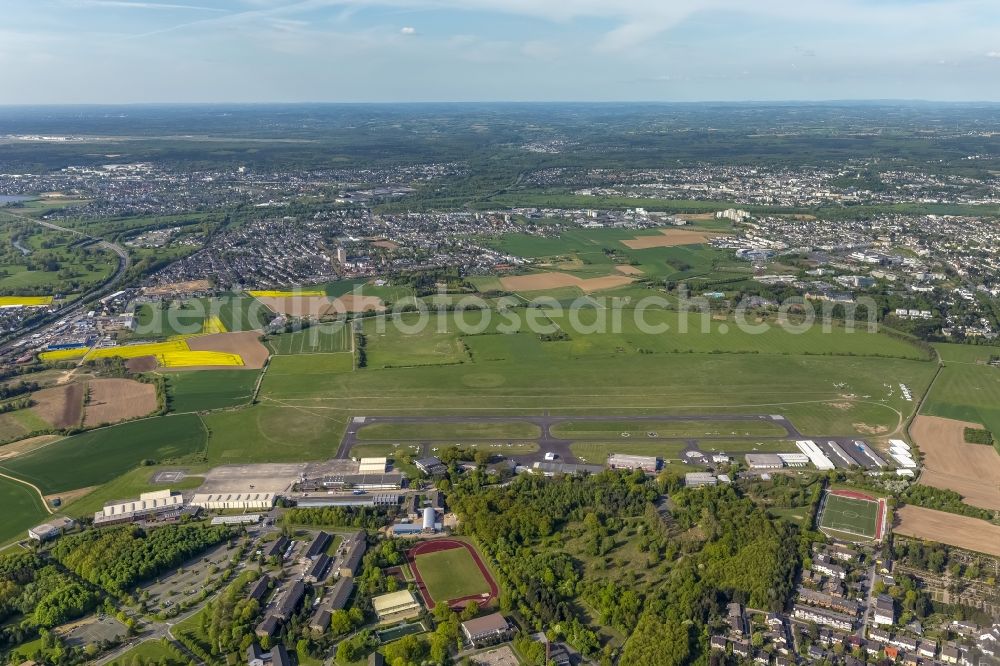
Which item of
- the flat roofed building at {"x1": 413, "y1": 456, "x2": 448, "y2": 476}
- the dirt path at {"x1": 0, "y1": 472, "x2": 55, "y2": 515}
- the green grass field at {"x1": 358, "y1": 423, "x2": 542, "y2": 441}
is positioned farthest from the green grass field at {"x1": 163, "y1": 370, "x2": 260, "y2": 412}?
the flat roofed building at {"x1": 413, "y1": 456, "x2": 448, "y2": 476}

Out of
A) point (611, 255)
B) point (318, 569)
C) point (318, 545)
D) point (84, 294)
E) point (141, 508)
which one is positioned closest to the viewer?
point (318, 569)

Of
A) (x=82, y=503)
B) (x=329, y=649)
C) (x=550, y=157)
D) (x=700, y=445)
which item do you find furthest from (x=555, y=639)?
(x=550, y=157)

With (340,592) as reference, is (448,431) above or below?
above

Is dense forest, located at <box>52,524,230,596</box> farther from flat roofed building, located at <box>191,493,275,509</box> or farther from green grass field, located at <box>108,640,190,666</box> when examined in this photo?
green grass field, located at <box>108,640,190,666</box>

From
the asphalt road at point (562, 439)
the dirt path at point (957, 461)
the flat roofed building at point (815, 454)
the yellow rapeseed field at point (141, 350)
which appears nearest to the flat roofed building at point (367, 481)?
the asphalt road at point (562, 439)

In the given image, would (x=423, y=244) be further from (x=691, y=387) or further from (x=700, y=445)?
(x=700, y=445)

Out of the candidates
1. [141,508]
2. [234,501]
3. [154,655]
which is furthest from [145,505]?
[154,655]

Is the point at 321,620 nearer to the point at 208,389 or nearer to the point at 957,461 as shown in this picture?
the point at 208,389
